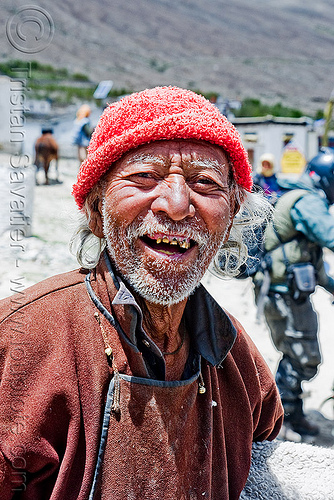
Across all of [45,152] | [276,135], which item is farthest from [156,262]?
[276,135]

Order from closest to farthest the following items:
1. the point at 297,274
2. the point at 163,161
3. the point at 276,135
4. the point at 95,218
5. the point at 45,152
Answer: the point at 163,161 < the point at 95,218 < the point at 297,274 < the point at 45,152 < the point at 276,135

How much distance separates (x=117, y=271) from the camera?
1479 mm

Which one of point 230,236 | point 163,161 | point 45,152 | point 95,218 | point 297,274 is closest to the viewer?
point 163,161

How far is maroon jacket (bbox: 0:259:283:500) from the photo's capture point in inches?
50.3

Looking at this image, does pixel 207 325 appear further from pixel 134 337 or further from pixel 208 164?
pixel 208 164

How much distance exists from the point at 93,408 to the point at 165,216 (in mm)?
574

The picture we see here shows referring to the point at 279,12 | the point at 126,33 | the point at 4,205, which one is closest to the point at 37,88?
the point at 4,205

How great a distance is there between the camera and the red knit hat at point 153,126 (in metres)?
1.38

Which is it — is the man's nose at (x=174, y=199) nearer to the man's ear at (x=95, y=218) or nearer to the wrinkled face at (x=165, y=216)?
the wrinkled face at (x=165, y=216)

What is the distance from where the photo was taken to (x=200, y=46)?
348 ft

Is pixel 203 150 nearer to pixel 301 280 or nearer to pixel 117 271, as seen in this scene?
pixel 117 271

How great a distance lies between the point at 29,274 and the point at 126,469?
4.43 metres

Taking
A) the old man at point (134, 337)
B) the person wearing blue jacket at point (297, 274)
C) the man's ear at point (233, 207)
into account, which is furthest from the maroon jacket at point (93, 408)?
the person wearing blue jacket at point (297, 274)

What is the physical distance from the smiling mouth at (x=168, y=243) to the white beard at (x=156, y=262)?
0.02 m
